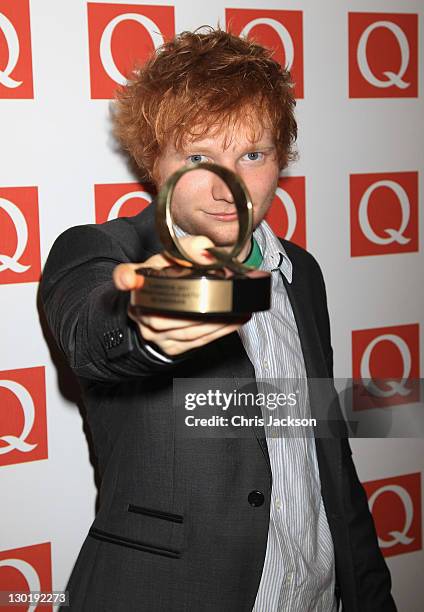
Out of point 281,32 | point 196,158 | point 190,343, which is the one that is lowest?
point 190,343

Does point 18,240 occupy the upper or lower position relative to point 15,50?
lower

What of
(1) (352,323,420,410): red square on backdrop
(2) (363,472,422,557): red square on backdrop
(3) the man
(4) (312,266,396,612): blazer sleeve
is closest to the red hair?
(3) the man

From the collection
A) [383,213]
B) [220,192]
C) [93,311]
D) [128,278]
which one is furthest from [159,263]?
[383,213]

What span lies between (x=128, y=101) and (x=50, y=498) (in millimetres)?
926

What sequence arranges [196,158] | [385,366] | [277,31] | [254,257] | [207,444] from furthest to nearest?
[385,366]
[277,31]
[254,257]
[196,158]
[207,444]

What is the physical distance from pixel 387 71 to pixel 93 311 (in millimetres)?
1378

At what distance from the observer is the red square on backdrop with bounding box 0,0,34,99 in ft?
5.19

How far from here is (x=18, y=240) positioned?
5.44ft

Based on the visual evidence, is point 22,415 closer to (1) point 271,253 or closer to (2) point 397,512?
(1) point 271,253

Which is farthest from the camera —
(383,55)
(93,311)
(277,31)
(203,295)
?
(383,55)

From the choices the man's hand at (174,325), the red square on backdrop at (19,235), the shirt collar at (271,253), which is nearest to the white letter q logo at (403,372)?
the shirt collar at (271,253)

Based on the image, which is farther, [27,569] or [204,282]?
[27,569]

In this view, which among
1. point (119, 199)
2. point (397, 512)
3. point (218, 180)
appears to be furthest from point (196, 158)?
point (397, 512)

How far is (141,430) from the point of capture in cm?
133
